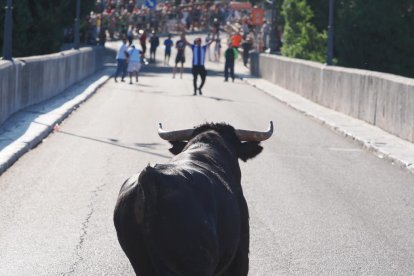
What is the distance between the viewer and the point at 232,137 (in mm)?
7148

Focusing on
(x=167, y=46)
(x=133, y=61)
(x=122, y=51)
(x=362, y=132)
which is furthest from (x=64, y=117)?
(x=167, y=46)

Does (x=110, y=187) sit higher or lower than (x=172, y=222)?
lower

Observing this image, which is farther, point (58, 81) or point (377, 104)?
point (58, 81)

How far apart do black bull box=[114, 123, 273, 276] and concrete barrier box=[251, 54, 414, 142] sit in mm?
14627

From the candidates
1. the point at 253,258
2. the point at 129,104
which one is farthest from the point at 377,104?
the point at 253,258

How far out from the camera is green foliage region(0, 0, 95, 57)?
128ft

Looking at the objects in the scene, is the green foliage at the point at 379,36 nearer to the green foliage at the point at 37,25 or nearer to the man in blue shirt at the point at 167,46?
the green foliage at the point at 37,25

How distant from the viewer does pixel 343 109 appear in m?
28.3

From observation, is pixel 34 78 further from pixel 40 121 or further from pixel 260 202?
pixel 260 202

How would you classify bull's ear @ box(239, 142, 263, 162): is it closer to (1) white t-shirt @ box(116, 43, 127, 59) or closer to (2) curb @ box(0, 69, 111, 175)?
(2) curb @ box(0, 69, 111, 175)

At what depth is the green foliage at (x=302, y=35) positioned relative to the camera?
170 feet

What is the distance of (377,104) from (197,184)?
18275 millimetres

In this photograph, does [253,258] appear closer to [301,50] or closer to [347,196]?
[347,196]

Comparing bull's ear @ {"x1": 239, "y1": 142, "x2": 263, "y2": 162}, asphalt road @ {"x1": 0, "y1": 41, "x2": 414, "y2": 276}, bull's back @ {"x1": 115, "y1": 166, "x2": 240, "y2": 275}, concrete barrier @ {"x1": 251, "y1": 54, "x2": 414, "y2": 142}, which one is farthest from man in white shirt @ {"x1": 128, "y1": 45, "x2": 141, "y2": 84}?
bull's back @ {"x1": 115, "y1": 166, "x2": 240, "y2": 275}
